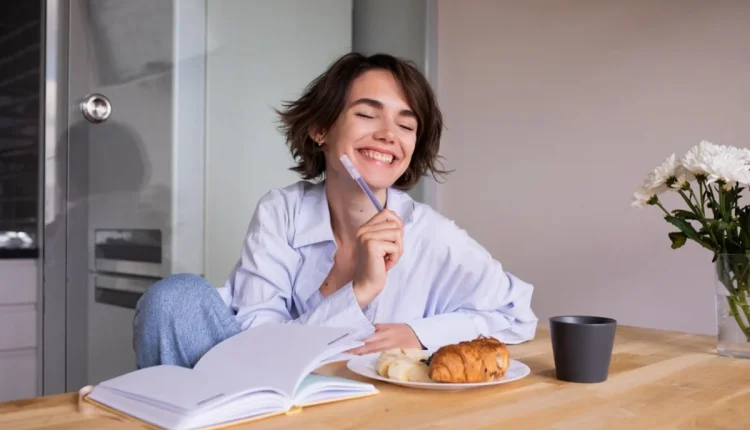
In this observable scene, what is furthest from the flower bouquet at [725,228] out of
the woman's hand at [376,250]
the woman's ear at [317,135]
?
the woman's ear at [317,135]

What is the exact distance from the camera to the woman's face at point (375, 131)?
1.49m

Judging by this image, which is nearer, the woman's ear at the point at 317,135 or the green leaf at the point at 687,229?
the green leaf at the point at 687,229

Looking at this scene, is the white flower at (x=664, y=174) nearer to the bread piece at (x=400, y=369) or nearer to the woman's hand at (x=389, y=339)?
the woman's hand at (x=389, y=339)

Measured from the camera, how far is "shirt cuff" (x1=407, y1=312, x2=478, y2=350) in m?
1.18

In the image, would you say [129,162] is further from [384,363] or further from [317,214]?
[384,363]

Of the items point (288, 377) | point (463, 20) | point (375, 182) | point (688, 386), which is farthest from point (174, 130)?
point (688, 386)

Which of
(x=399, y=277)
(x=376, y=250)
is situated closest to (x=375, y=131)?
(x=399, y=277)

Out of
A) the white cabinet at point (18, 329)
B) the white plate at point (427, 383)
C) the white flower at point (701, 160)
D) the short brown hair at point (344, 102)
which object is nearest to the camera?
the white plate at point (427, 383)

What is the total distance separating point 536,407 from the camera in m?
0.78

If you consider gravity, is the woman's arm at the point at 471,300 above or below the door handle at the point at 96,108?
below

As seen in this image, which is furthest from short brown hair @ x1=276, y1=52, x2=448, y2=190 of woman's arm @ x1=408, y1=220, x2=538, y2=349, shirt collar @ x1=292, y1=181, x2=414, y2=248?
woman's arm @ x1=408, y1=220, x2=538, y2=349

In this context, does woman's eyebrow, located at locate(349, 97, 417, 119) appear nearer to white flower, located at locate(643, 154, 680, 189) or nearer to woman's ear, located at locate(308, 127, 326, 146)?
woman's ear, located at locate(308, 127, 326, 146)

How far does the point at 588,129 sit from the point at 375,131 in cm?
90

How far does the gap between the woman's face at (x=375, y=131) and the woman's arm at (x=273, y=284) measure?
0.17m
